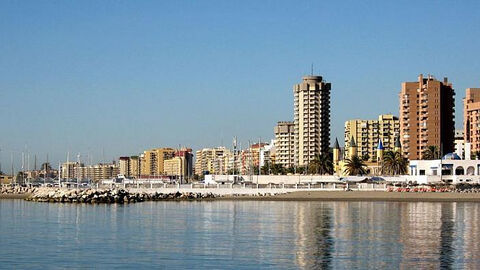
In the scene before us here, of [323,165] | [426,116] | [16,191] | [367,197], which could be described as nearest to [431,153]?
[426,116]

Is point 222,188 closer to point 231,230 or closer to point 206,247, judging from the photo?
point 231,230

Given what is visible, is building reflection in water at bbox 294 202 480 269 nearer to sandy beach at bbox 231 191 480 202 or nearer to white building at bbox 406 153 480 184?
sandy beach at bbox 231 191 480 202

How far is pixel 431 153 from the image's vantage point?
164750 mm

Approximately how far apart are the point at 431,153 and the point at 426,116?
20175 mm

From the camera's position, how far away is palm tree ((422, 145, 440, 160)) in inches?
6447

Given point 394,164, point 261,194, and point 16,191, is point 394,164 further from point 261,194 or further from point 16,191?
point 16,191

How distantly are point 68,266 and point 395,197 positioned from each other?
276 ft

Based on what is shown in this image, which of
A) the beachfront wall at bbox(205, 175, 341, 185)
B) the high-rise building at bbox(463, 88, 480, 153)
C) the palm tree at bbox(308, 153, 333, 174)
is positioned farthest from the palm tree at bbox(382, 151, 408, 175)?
the palm tree at bbox(308, 153, 333, 174)

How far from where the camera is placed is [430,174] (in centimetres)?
14300

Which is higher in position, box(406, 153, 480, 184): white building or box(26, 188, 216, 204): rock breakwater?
box(406, 153, 480, 184): white building

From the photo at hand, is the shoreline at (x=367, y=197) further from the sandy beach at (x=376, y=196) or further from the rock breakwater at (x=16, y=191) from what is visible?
the rock breakwater at (x=16, y=191)

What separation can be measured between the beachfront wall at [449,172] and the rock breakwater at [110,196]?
130 feet

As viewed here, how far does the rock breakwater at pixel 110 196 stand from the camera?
118188 millimetres

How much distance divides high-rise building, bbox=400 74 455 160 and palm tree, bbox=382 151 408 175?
756 inches
